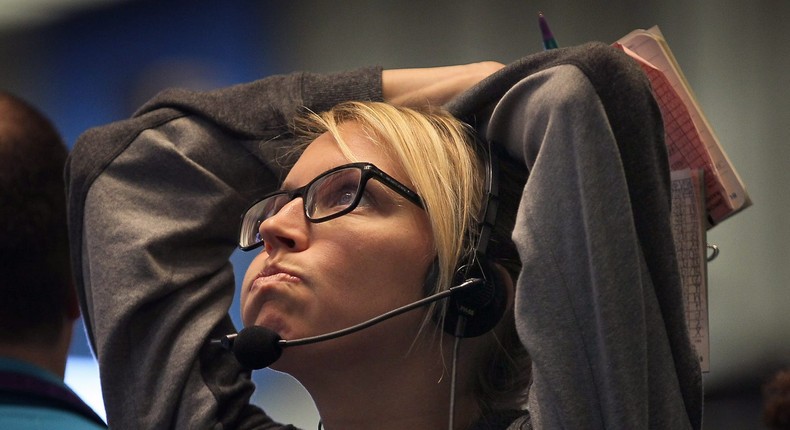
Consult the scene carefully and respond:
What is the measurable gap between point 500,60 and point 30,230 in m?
1.41

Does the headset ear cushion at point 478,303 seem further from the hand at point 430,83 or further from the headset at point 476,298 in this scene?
the hand at point 430,83

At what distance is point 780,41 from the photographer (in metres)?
2.26

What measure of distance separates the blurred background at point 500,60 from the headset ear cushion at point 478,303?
1.25 meters

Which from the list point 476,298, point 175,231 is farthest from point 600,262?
point 175,231

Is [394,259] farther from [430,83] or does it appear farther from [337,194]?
[430,83]

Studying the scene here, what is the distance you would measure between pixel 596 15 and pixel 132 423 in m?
1.51

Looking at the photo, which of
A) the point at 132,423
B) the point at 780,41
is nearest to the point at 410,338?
the point at 132,423

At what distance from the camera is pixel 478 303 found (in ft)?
3.78

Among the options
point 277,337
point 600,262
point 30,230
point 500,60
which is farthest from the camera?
point 500,60

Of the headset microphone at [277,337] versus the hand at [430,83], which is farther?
the hand at [430,83]

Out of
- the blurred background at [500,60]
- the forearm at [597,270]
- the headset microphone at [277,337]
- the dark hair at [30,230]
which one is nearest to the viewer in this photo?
the forearm at [597,270]

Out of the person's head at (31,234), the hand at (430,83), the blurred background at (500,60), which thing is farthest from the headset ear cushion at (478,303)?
the blurred background at (500,60)

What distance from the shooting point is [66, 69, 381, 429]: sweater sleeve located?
4.30 ft

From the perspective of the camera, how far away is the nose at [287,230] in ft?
3.87
